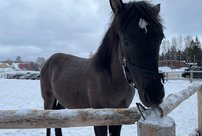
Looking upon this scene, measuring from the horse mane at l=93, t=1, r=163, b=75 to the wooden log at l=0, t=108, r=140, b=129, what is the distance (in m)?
1.01

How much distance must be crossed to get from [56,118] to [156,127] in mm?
579

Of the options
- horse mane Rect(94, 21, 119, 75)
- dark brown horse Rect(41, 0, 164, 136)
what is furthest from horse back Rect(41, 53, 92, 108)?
horse mane Rect(94, 21, 119, 75)

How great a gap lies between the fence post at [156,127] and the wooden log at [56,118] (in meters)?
0.33

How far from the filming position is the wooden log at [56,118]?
5.42ft

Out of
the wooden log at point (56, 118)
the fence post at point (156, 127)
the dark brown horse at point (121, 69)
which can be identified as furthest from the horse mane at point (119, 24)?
the fence post at point (156, 127)

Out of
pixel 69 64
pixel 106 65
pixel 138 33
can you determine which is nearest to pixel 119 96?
pixel 106 65

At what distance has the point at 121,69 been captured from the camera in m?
3.09

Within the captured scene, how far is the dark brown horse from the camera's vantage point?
2268 mm

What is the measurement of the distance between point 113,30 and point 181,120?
548cm

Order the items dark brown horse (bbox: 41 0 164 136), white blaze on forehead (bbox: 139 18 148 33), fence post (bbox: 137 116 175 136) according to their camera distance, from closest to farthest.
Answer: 1. fence post (bbox: 137 116 175 136)
2. dark brown horse (bbox: 41 0 164 136)
3. white blaze on forehead (bbox: 139 18 148 33)

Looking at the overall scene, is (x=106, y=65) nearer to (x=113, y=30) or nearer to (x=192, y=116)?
(x=113, y=30)

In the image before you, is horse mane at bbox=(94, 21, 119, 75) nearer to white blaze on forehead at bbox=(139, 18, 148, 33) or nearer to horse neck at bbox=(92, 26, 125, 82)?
horse neck at bbox=(92, 26, 125, 82)

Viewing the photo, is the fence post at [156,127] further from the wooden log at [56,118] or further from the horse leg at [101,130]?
the horse leg at [101,130]

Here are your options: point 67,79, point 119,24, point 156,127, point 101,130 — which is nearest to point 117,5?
point 119,24
